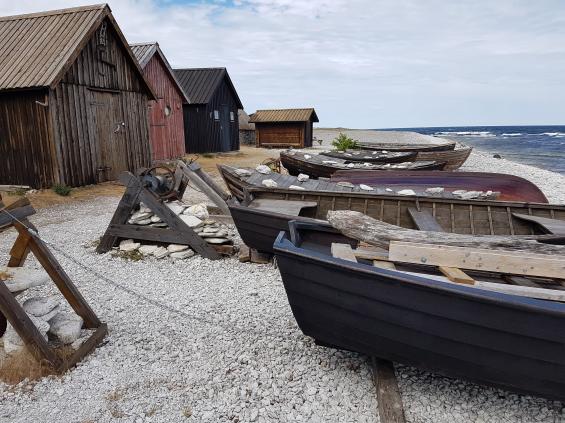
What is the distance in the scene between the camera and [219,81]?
2750 cm

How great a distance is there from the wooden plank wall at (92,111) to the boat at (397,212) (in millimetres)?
8385

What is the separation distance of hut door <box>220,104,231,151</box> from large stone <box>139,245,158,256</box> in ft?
70.9

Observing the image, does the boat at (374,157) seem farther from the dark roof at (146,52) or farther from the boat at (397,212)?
the boat at (397,212)

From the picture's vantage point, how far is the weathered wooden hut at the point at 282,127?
3659 cm

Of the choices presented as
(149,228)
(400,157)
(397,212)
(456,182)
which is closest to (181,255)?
(149,228)

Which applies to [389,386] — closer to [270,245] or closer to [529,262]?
[529,262]

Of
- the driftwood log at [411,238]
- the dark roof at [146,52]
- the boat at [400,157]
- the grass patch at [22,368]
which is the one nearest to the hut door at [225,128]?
the dark roof at [146,52]

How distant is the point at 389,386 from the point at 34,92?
13149 mm

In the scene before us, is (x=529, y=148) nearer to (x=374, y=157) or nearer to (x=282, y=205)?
(x=374, y=157)

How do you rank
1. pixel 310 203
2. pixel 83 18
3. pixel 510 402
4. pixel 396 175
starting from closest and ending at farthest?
1. pixel 510 402
2. pixel 310 203
3. pixel 396 175
4. pixel 83 18

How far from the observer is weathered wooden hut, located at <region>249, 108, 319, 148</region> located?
36594 millimetres

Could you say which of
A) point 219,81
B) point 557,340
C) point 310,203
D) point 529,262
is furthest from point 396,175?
point 219,81

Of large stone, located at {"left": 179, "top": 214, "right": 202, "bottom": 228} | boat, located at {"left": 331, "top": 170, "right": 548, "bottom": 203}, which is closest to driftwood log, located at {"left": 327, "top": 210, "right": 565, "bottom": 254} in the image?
large stone, located at {"left": 179, "top": 214, "right": 202, "bottom": 228}

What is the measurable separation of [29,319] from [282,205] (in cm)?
428
